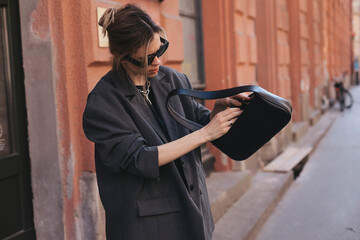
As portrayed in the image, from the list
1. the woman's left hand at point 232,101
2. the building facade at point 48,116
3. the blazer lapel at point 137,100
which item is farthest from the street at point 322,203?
the blazer lapel at point 137,100

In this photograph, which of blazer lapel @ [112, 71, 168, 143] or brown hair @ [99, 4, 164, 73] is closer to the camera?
brown hair @ [99, 4, 164, 73]

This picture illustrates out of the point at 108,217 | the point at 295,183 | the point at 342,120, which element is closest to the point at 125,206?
the point at 108,217

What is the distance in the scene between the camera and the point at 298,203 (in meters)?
5.16

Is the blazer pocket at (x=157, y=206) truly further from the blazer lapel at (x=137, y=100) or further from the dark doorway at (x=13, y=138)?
the dark doorway at (x=13, y=138)

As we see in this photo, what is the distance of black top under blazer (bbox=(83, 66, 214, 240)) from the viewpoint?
1709 mm

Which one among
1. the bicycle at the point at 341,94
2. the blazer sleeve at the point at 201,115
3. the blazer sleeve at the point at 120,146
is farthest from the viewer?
the bicycle at the point at 341,94

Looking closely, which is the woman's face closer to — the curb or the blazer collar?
the blazer collar

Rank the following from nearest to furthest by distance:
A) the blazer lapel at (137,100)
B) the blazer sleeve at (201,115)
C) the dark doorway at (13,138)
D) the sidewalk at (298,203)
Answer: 1. the blazer lapel at (137,100)
2. the blazer sleeve at (201,115)
3. the dark doorway at (13,138)
4. the sidewalk at (298,203)

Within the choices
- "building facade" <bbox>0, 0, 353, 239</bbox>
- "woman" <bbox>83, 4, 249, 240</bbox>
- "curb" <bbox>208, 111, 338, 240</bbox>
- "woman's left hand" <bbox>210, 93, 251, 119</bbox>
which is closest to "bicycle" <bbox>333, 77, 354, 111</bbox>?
"curb" <bbox>208, 111, 338, 240</bbox>

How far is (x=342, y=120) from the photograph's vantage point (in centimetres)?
1278

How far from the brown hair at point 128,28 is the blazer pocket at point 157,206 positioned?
552 mm

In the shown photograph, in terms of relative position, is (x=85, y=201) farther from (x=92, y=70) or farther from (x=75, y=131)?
(x=92, y=70)

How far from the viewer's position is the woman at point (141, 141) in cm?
172

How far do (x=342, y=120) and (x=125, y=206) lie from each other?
473 inches
